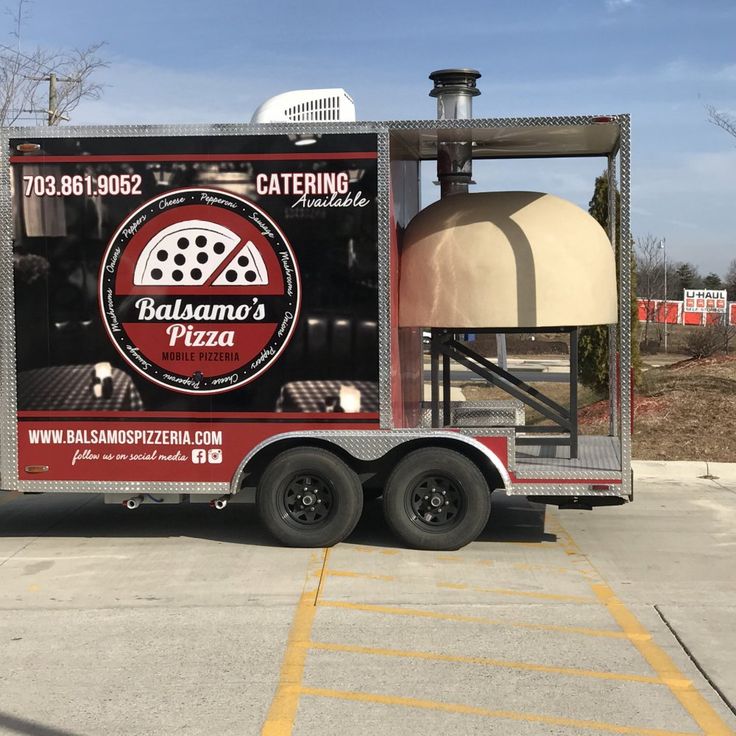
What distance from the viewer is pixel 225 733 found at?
4930 millimetres

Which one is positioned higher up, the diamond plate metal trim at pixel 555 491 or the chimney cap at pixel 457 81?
the chimney cap at pixel 457 81

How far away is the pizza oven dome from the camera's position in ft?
27.2

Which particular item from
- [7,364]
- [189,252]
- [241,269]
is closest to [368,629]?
[241,269]

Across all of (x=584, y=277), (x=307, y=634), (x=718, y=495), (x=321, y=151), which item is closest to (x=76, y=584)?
(x=307, y=634)

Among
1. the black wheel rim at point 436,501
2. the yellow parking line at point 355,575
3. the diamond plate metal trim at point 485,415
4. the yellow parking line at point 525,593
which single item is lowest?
the yellow parking line at point 525,593

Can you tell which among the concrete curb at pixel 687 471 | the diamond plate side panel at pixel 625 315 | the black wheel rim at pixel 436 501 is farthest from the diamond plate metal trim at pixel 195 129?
the concrete curb at pixel 687 471

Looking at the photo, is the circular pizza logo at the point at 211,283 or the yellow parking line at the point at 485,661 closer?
the yellow parking line at the point at 485,661

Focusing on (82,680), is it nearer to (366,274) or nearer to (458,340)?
(366,274)

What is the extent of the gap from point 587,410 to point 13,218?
10.1m

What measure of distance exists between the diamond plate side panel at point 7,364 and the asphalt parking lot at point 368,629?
75 cm

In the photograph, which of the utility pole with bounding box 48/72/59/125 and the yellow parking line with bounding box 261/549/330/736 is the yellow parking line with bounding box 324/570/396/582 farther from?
the utility pole with bounding box 48/72/59/125

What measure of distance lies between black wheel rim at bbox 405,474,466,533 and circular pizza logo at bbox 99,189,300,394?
161 cm

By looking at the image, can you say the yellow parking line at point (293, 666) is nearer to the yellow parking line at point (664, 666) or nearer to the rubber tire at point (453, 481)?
the rubber tire at point (453, 481)

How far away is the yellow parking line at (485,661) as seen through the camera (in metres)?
5.64
